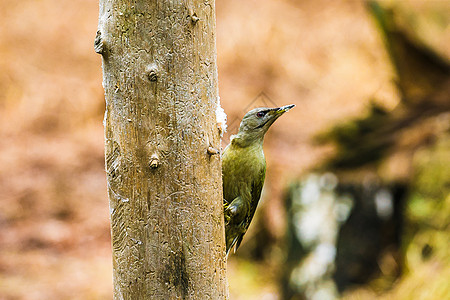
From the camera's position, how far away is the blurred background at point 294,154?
183 inches

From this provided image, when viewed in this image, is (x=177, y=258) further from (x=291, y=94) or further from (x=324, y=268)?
(x=291, y=94)

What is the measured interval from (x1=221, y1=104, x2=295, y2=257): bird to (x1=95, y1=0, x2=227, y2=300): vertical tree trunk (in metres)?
0.65

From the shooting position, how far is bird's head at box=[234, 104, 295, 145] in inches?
95.0

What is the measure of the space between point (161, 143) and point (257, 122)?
2.79 feet

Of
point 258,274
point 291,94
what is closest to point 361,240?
point 258,274

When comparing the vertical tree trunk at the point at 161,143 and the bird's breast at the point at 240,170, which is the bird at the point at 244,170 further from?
the vertical tree trunk at the point at 161,143

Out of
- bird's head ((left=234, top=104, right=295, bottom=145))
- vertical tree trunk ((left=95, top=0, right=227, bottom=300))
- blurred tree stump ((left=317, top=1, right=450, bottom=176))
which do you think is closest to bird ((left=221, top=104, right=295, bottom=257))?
bird's head ((left=234, top=104, right=295, bottom=145))

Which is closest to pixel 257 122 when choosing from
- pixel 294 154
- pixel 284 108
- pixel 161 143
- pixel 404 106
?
pixel 284 108

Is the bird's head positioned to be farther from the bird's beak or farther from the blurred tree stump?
the blurred tree stump

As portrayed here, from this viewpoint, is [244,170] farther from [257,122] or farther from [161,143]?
[161,143]

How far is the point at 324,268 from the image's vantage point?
4.84 m

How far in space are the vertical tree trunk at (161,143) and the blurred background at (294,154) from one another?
124 centimetres

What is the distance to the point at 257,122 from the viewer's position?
2.43 m

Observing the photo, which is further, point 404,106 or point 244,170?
point 404,106
